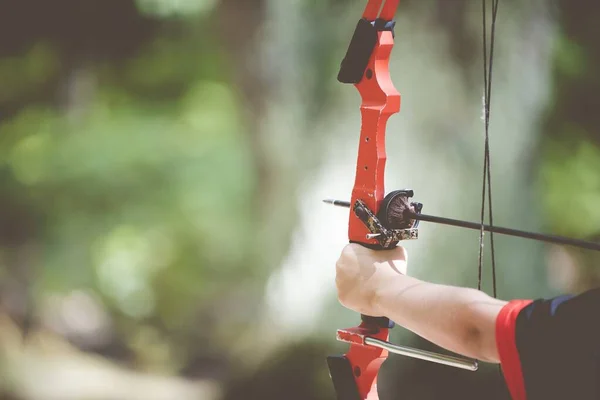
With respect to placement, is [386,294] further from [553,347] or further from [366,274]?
[553,347]

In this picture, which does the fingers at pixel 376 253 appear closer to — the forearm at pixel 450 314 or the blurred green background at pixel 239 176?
the forearm at pixel 450 314

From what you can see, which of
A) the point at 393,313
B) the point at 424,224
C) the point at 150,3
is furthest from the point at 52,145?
the point at 393,313

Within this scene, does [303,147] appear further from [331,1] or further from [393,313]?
[393,313]

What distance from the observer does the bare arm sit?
1109mm

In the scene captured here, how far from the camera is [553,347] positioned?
0.98 meters

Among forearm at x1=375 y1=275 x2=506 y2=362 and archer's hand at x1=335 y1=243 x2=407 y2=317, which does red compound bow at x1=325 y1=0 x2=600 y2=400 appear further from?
forearm at x1=375 y1=275 x2=506 y2=362

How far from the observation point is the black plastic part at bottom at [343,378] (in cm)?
155

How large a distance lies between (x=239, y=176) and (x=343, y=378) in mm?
2515

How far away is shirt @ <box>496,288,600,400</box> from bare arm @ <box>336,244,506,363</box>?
0.04 metres

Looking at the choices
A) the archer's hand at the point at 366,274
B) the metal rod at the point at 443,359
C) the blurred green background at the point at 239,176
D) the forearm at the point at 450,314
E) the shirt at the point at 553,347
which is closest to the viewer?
the shirt at the point at 553,347

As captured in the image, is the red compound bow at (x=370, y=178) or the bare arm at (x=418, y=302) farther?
the red compound bow at (x=370, y=178)

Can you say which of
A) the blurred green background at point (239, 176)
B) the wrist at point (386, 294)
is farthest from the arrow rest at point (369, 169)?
the blurred green background at point (239, 176)

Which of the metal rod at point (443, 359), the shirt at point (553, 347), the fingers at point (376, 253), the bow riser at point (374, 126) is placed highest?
the bow riser at point (374, 126)

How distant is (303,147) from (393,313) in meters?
2.41
